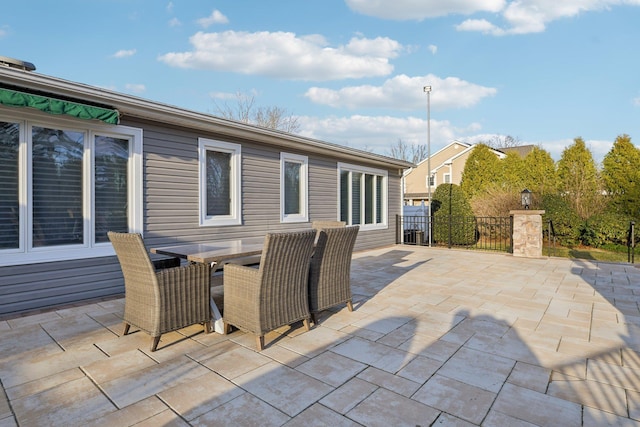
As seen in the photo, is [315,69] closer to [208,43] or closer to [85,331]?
[208,43]

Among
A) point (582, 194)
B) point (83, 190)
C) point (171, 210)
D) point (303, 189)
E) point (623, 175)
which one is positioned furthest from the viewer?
point (582, 194)

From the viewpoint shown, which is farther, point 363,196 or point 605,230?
point 605,230

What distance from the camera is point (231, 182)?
223 inches

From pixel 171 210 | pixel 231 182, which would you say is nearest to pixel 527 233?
pixel 231 182

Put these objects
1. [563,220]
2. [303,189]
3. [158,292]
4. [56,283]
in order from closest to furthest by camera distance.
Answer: [158,292] → [56,283] → [303,189] → [563,220]

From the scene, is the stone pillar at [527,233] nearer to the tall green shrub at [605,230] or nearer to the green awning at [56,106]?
the tall green shrub at [605,230]

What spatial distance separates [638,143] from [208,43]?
49.1ft

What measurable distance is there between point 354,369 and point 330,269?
1.17 metres

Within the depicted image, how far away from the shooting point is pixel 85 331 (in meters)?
3.04

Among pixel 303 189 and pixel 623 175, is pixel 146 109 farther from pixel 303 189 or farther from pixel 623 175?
pixel 623 175

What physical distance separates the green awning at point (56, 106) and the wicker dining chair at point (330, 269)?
275cm

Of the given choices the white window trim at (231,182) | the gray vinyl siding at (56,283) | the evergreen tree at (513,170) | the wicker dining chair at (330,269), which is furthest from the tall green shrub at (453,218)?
the gray vinyl siding at (56,283)

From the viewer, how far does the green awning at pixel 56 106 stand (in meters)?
3.12

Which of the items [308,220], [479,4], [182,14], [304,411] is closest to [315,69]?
[182,14]
